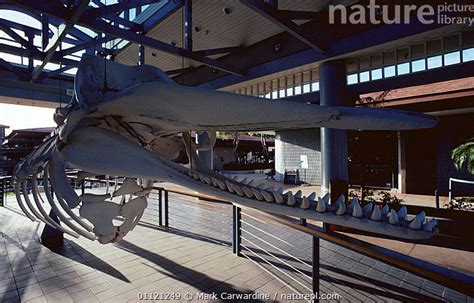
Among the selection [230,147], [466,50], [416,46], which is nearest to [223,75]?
[416,46]

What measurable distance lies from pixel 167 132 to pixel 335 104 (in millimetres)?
5219

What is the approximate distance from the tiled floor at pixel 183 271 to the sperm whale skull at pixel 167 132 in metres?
1.36

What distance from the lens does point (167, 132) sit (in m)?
2.37

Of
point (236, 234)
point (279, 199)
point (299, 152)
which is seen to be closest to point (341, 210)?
point (279, 199)

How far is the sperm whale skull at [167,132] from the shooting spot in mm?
1447

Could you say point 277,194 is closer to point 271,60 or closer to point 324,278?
point 324,278

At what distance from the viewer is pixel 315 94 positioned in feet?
26.9

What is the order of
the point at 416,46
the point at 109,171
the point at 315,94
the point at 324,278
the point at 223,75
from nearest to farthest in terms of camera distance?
the point at 109,171
the point at 324,278
the point at 416,46
the point at 315,94
the point at 223,75

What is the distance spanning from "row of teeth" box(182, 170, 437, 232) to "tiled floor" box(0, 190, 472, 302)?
76.4 inches

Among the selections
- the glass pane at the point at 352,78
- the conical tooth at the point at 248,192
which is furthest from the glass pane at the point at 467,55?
the conical tooth at the point at 248,192

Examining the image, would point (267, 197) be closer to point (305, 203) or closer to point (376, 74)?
point (305, 203)

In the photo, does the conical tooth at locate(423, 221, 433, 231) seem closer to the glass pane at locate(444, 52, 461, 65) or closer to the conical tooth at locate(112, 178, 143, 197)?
the conical tooth at locate(112, 178, 143, 197)

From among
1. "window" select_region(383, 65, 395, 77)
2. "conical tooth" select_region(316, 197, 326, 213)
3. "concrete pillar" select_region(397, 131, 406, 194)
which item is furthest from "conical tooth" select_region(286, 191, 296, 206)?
"concrete pillar" select_region(397, 131, 406, 194)

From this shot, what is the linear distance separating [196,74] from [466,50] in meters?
8.04
